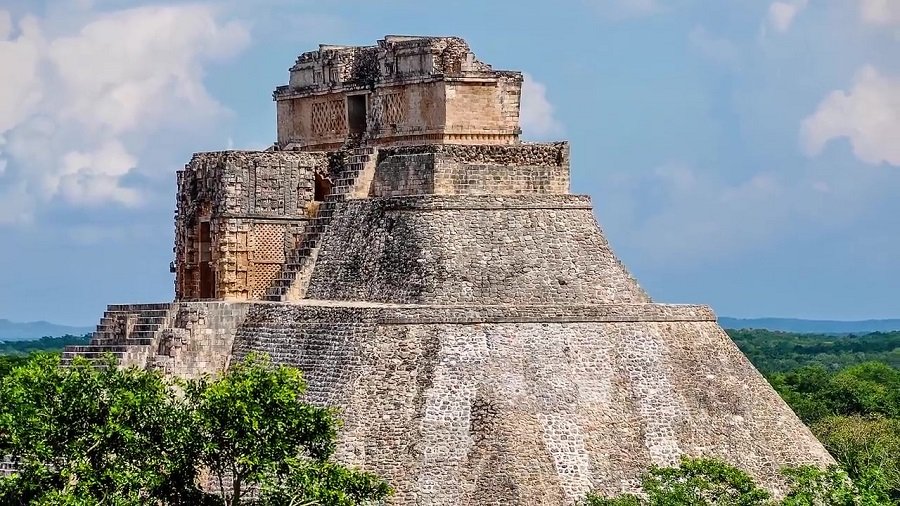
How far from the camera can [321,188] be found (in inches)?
1635

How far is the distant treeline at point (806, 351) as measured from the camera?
371 feet

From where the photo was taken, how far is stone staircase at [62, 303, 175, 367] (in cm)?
3856

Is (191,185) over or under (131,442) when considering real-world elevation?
over

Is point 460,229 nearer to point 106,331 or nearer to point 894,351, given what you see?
point 106,331

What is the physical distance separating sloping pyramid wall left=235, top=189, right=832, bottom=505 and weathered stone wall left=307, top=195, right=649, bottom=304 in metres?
0.04

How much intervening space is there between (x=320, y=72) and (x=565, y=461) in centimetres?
1212

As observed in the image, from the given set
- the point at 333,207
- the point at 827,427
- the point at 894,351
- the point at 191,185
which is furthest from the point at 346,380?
the point at 894,351

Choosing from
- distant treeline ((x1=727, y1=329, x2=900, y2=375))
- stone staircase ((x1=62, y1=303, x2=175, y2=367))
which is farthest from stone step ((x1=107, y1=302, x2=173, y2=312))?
distant treeline ((x1=727, y1=329, x2=900, y2=375))

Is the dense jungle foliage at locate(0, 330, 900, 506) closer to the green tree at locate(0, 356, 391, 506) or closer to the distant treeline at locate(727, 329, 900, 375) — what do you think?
the green tree at locate(0, 356, 391, 506)

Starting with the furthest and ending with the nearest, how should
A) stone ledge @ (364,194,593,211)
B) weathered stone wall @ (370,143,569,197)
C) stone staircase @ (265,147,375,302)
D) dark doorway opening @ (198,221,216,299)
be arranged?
1. dark doorway opening @ (198,221,216,299)
2. stone staircase @ (265,147,375,302)
3. weathered stone wall @ (370,143,569,197)
4. stone ledge @ (364,194,593,211)

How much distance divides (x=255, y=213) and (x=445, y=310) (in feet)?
22.0

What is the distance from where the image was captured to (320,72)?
1687 inches

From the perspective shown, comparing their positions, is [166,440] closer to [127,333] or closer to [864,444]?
[127,333]

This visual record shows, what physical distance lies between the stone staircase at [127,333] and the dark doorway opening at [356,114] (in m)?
5.86
